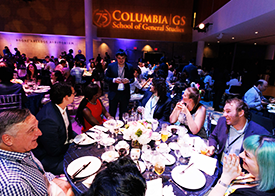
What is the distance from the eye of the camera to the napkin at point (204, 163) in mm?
1517

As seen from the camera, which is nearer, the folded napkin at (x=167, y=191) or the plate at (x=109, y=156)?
the folded napkin at (x=167, y=191)

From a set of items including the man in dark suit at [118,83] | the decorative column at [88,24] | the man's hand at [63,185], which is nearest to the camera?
the man's hand at [63,185]

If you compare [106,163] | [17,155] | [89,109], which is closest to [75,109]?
[89,109]

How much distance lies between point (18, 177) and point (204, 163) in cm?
156

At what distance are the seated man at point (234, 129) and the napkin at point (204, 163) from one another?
0.12m

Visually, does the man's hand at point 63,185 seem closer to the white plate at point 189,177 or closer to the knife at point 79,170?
the knife at point 79,170

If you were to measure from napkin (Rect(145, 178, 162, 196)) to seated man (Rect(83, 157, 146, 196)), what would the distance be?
1.99ft

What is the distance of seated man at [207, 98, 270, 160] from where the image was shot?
6.14ft

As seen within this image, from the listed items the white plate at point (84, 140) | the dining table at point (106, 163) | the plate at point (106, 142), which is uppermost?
the plate at point (106, 142)

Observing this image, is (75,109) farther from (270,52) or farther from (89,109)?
(270,52)

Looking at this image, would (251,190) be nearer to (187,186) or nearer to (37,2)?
(187,186)

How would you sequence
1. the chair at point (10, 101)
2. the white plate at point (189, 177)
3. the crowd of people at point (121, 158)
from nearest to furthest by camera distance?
the crowd of people at point (121, 158), the white plate at point (189, 177), the chair at point (10, 101)

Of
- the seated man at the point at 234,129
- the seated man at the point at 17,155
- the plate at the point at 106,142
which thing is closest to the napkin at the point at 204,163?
the seated man at the point at 234,129

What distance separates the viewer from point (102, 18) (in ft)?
41.9
